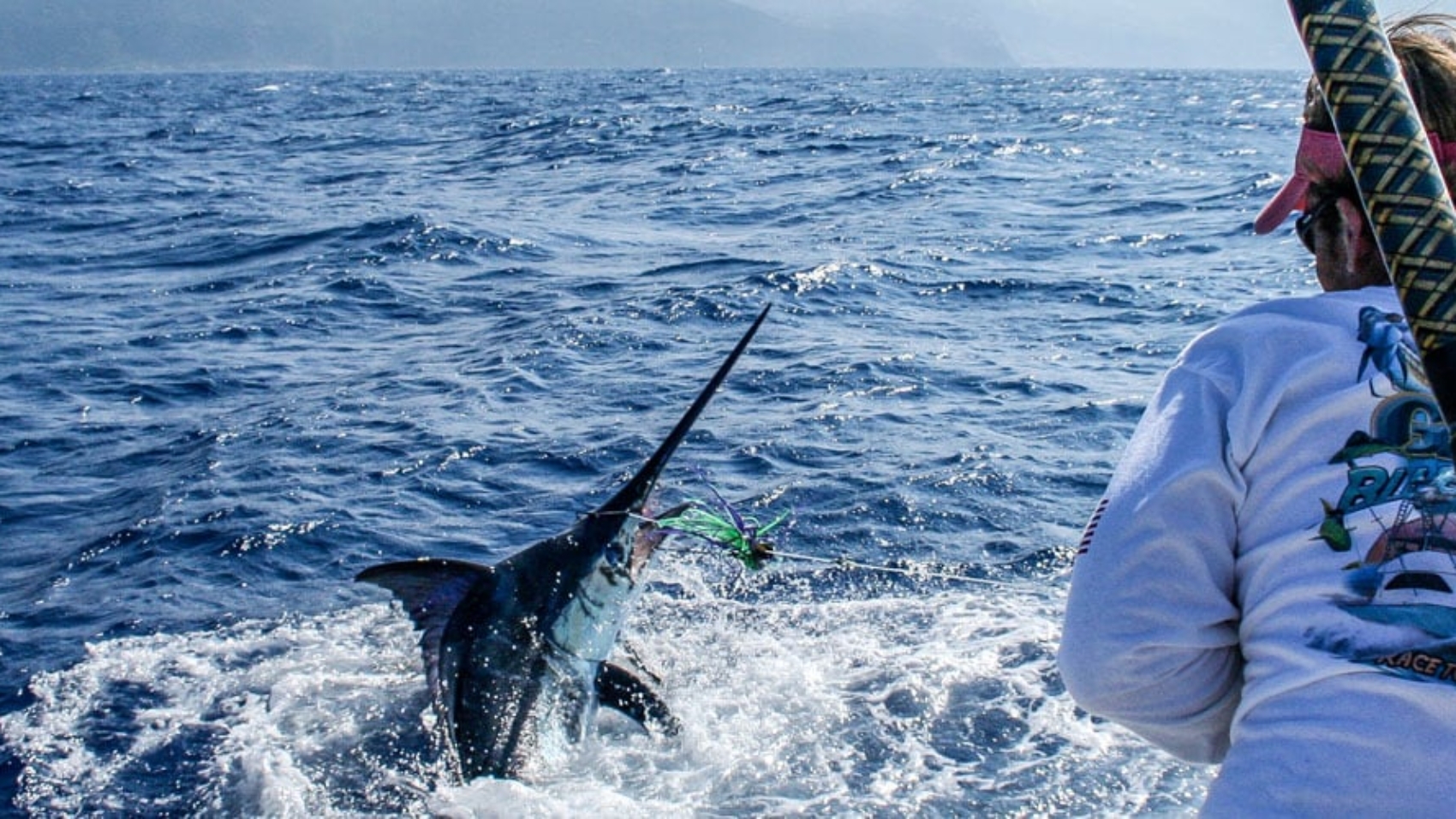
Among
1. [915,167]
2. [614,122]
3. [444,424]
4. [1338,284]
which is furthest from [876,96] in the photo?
[1338,284]

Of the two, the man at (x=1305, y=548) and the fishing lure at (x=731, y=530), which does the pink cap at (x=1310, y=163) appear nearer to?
the man at (x=1305, y=548)

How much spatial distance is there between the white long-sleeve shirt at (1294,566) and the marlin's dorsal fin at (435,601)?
2702mm

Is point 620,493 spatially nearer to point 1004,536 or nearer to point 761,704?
point 761,704

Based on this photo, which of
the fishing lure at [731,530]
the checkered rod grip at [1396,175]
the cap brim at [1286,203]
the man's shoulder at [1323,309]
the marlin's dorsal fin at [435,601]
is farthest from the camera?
the marlin's dorsal fin at [435,601]

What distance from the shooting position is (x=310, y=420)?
29.9ft

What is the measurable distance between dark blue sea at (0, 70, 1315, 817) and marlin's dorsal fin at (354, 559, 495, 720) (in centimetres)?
39

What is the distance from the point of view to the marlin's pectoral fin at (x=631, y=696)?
4.36 meters

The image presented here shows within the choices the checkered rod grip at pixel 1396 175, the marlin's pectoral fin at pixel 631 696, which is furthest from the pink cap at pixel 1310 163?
the marlin's pectoral fin at pixel 631 696

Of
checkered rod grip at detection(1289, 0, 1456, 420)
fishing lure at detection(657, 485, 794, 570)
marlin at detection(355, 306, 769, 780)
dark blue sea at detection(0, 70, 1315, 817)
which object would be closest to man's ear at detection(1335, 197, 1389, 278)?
checkered rod grip at detection(1289, 0, 1456, 420)

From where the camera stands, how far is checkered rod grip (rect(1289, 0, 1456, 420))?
1.17m

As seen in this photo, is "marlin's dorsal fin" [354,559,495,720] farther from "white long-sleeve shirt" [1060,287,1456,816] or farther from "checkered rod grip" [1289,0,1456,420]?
"checkered rod grip" [1289,0,1456,420]

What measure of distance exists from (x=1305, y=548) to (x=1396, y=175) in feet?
2.24

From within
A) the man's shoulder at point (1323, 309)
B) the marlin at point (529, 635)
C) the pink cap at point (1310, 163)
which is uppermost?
the pink cap at point (1310, 163)

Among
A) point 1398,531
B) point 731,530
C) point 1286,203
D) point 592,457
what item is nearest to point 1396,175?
point 1398,531
